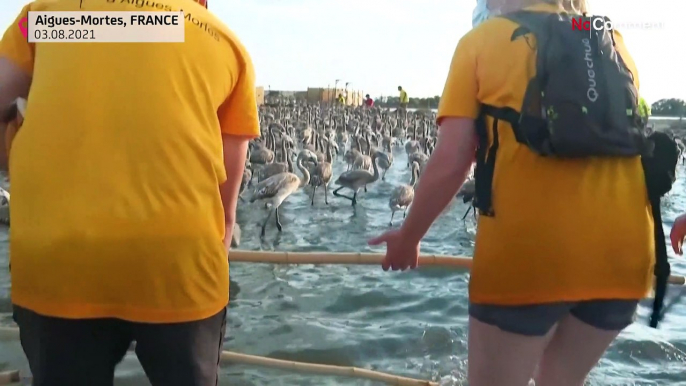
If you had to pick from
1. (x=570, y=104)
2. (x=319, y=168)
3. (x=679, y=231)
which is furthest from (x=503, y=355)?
(x=319, y=168)

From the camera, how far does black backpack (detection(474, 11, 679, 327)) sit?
1894mm

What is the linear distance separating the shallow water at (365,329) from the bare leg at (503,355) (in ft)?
8.87

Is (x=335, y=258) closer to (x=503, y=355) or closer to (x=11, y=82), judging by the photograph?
(x=503, y=355)

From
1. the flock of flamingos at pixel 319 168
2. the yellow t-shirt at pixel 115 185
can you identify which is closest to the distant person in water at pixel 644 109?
the yellow t-shirt at pixel 115 185

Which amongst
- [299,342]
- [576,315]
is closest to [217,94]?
[576,315]

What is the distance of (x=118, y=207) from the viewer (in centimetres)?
174

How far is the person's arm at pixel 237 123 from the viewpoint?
6.85ft

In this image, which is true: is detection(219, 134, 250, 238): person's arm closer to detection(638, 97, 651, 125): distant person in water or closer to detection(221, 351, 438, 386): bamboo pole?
detection(638, 97, 651, 125): distant person in water

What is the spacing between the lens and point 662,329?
6246 mm

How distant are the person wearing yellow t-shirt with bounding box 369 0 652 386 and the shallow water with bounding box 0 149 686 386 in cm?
279

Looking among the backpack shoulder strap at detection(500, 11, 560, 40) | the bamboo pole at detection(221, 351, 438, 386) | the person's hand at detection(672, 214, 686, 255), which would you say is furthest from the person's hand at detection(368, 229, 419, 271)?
the bamboo pole at detection(221, 351, 438, 386)

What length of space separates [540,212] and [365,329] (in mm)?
4341

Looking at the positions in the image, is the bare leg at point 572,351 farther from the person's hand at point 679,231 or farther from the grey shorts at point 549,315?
the person's hand at point 679,231

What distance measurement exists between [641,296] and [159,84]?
1593mm
